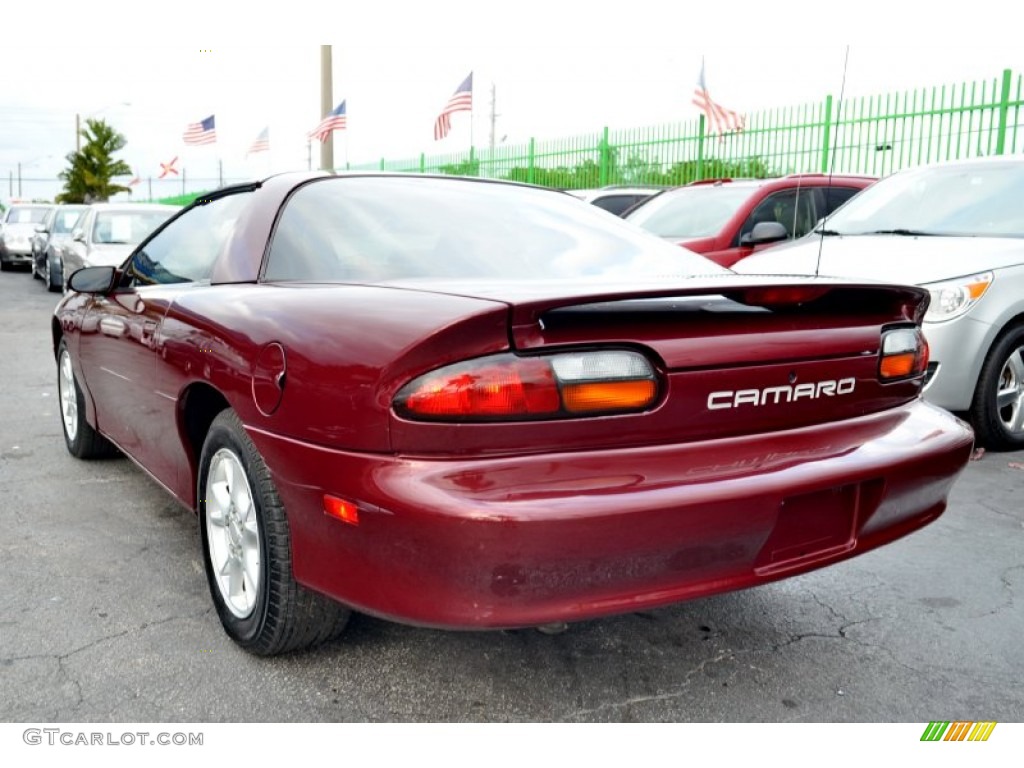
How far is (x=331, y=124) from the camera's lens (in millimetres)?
15805

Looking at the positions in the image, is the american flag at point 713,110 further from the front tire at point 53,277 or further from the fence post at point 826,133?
the front tire at point 53,277

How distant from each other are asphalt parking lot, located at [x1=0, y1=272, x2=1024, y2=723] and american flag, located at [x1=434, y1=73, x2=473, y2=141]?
13.6 meters

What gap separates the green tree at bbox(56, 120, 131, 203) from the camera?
5241 cm

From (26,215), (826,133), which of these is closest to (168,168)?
(26,215)

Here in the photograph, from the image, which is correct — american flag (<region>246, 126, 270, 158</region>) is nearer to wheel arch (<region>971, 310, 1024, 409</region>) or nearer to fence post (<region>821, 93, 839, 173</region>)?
fence post (<region>821, 93, 839, 173</region>)

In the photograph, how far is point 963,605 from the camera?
9.86 ft

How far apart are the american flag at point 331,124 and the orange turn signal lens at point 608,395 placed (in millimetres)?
14731

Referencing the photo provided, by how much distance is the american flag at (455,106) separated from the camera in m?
16.0

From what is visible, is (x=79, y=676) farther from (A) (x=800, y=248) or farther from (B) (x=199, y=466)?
(A) (x=800, y=248)

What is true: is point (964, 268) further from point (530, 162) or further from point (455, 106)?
point (530, 162)

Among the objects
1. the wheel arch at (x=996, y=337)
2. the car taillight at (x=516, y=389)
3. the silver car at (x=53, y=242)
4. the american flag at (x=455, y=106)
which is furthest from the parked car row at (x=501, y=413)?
the silver car at (x=53, y=242)

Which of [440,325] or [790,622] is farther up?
[440,325]

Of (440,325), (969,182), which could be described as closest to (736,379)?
(440,325)

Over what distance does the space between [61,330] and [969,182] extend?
211 inches
